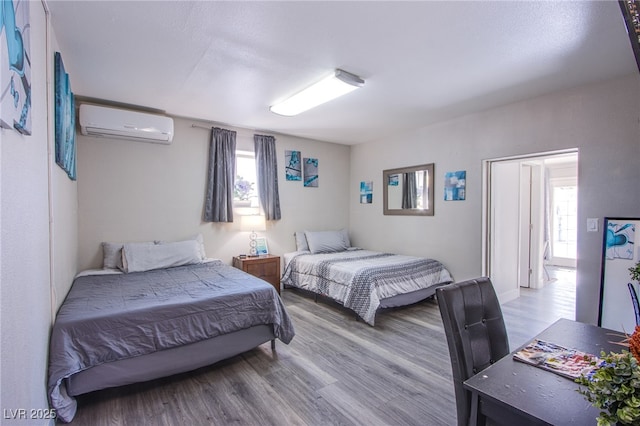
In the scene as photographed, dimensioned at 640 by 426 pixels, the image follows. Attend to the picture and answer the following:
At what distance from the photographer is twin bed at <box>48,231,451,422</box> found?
1926 mm

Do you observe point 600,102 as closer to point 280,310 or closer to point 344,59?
point 344,59

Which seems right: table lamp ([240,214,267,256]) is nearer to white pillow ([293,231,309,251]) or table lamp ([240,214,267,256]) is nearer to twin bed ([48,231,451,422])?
twin bed ([48,231,451,422])

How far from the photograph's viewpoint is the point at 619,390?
25.6 inches

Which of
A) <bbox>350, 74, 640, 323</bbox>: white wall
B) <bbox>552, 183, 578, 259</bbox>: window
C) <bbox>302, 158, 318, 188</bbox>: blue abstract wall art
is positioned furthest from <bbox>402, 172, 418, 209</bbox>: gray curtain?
<bbox>552, 183, 578, 259</bbox>: window

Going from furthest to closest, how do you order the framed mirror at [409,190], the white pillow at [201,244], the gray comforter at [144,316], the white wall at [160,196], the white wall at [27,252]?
the framed mirror at [409,190] → the white pillow at [201,244] → the white wall at [160,196] → the gray comforter at [144,316] → the white wall at [27,252]

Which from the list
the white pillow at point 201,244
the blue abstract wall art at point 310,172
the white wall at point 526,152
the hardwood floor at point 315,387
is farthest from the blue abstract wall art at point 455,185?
the white pillow at point 201,244

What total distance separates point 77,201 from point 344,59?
10.9 feet

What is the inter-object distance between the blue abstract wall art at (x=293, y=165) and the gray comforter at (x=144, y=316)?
2419 millimetres

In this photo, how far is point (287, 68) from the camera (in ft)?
8.64

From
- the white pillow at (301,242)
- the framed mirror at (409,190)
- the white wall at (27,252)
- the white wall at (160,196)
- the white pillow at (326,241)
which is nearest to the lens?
the white wall at (27,252)

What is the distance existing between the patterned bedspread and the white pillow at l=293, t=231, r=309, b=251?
10.1 inches

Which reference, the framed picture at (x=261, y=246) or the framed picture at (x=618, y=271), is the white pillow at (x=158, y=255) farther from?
the framed picture at (x=618, y=271)

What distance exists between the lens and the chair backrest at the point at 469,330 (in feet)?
4.10

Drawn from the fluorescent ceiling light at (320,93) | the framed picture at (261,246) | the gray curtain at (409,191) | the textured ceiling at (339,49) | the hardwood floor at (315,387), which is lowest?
the hardwood floor at (315,387)
